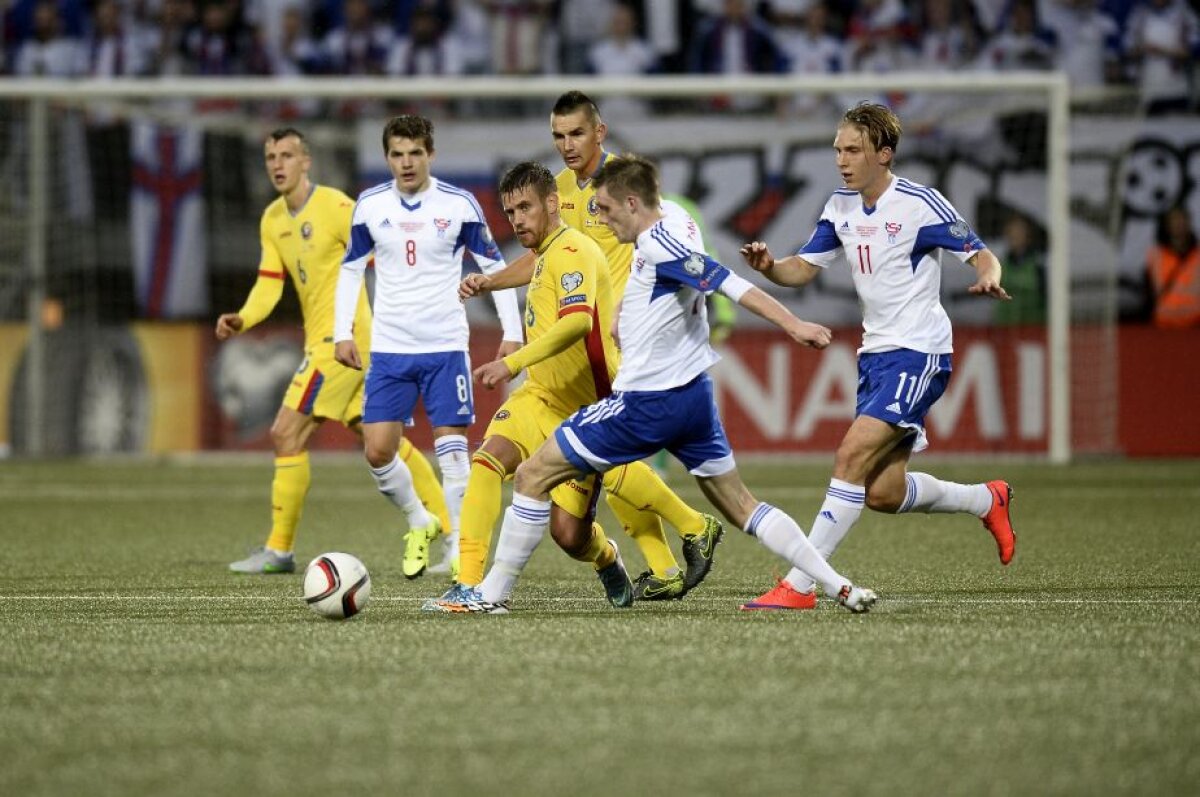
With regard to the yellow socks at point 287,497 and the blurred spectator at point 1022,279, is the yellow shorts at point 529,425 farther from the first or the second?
the blurred spectator at point 1022,279

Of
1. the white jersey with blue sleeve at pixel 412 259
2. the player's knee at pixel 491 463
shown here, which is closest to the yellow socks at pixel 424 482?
the white jersey with blue sleeve at pixel 412 259

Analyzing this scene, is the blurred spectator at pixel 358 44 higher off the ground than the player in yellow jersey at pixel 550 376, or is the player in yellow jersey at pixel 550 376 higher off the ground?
the blurred spectator at pixel 358 44

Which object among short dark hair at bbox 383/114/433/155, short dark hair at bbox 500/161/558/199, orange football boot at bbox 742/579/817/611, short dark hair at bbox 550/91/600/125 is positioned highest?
short dark hair at bbox 550/91/600/125

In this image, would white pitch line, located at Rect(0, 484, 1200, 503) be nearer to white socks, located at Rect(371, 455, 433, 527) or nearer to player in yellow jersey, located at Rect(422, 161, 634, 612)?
white socks, located at Rect(371, 455, 433, 527)

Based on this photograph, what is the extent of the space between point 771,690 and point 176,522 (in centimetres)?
731

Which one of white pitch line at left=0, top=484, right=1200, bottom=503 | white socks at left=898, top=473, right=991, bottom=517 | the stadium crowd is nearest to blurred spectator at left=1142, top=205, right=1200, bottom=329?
the stadium crowd

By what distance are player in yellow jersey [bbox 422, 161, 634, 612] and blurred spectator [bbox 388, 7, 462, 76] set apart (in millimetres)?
12662

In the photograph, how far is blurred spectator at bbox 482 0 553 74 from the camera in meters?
19.6

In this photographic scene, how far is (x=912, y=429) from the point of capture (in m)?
7.38

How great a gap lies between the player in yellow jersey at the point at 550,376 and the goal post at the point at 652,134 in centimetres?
947

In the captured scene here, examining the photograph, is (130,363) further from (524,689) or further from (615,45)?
(524,689)

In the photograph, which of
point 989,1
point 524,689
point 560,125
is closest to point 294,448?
point 560,125

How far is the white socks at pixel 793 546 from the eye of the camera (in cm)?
661

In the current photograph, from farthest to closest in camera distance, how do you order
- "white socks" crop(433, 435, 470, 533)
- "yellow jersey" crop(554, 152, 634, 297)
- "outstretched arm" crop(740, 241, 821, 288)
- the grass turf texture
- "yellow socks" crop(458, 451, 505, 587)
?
1. "white socks" crop(433, 435, 470, 533)
2. "yellow jersey" crop(554, 152, 634, 297)
3. "outstretched arm" crop(740, 241, 821, 288)
4. "yellow socks" crop(458, 451, 505, 587)
5. the grass turf texture
